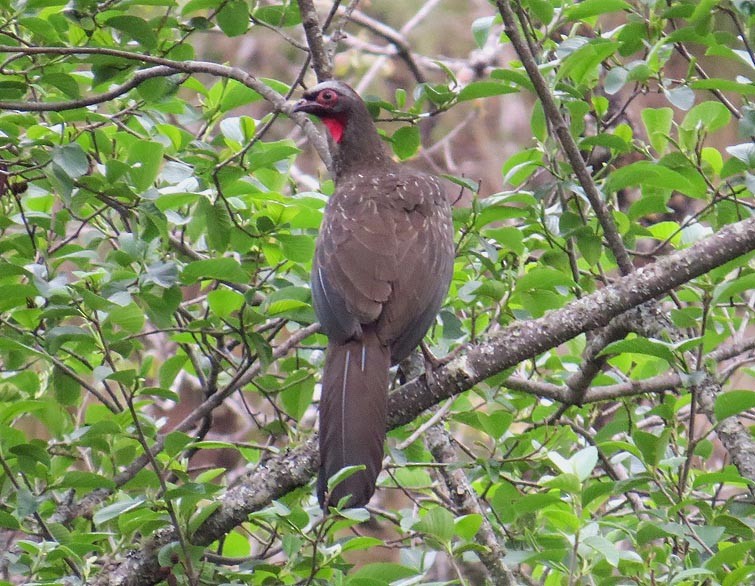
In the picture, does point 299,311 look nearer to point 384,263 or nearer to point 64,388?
point 384,263

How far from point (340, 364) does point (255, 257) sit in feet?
1.73

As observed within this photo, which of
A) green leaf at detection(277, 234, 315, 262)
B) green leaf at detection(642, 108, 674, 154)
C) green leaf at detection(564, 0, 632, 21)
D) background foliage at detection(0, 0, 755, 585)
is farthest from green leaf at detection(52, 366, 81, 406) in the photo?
green leaf at detection(642, 108, 674, 154)

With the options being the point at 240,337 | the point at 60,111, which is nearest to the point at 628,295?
the point at 240,337

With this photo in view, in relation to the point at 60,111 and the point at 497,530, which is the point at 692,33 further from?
the point at 60,111

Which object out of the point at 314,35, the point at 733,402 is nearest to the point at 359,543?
the point at 733,402

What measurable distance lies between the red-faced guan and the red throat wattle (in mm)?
186

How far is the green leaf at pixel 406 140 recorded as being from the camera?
3736 mm

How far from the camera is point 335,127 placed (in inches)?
181

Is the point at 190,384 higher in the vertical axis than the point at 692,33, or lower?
lower

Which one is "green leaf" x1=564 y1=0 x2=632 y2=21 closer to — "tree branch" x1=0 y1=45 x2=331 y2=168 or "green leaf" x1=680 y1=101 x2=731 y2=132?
"green leaf" x1=680 y1=101 x2=731 y2=132

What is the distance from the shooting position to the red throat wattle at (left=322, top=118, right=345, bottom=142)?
4582 mm

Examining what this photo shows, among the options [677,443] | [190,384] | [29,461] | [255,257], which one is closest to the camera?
[29,461]

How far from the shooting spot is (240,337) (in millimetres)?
3350

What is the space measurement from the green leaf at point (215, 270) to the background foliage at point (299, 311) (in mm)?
14
